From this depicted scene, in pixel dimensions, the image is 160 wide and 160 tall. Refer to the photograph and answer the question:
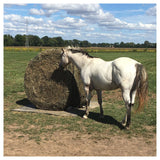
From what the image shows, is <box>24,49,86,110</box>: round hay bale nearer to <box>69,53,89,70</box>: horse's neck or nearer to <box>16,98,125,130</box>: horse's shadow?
<box>16,98,125,130</box>: horse's shadow

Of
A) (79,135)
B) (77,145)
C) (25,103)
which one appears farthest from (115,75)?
(25,103)

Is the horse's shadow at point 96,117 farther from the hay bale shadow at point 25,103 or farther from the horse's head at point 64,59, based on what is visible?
the horse's head at point 64,59

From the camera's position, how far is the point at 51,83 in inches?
272

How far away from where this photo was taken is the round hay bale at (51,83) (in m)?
6.83

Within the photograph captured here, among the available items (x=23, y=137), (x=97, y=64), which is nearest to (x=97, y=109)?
(x=97, y=64)

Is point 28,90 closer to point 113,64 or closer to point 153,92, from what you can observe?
point 113,64

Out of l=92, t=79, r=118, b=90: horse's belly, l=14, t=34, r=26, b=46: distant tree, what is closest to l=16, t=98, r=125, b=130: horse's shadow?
l=92, t=79, r=118, b=90: horse's belly

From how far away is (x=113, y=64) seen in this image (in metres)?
5.51

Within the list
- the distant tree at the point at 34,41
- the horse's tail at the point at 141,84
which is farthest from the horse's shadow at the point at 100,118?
the distant tree at the point at 34,41

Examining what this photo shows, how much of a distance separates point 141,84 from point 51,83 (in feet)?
9.76

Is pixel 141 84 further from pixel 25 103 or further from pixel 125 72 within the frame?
pixel 25 103

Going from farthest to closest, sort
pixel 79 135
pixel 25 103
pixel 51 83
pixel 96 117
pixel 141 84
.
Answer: pixel 25 103 < pixel 51 83 < pixel 96 117 < pixel 141 84 < pixel 79 135

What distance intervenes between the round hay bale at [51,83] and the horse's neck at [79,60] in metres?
0.43

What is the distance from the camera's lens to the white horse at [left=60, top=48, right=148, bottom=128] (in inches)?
205
